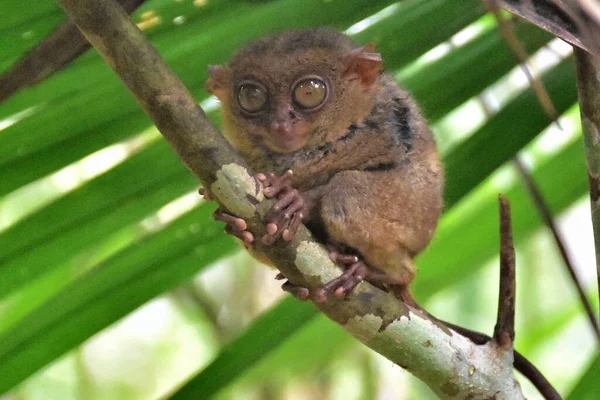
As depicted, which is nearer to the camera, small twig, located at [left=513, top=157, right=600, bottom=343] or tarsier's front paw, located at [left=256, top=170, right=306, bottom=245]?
tarsier's front paw, located at [left=256, top=170, right=306, bottom=245]

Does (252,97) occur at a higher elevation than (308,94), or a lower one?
higher

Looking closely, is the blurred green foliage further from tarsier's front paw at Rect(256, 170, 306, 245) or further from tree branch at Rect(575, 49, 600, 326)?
tarsier's front paw at Rect(256, 170, 306, 245)

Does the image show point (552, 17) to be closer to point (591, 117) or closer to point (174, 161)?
point (591, 117)

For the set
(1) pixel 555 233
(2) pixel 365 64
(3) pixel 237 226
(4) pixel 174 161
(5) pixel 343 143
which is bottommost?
(1) pixel 555 233

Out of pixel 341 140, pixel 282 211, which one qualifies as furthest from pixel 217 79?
pixel 282 211

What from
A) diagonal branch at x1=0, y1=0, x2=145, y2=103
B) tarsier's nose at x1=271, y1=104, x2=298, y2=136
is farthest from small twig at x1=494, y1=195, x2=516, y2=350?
diagonal branch at x1=0, y1=0, x2=145, y2=103

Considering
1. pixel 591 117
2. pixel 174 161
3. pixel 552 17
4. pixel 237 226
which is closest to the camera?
pixel 552 17
